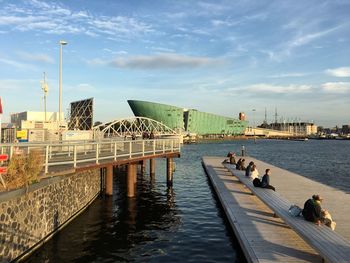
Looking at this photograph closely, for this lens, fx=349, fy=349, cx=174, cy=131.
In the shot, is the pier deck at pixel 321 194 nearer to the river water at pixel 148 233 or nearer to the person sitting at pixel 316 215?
the person sitting at pixel 316 215

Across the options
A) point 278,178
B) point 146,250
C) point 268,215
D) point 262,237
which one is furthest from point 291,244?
point 278,178

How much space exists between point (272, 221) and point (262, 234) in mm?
1905

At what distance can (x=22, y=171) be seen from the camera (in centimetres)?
1152

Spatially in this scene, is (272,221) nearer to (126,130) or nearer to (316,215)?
(316,215)

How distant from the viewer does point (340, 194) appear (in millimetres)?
19047

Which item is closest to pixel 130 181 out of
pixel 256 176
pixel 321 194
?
pixel 256 176

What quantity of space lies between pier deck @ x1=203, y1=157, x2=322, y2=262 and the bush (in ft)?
23.9

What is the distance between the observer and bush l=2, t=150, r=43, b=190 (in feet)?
36.4

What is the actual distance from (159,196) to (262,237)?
12740 mm

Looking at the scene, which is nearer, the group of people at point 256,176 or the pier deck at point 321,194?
the pier deck at point 321,194

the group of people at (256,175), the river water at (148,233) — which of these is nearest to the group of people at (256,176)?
the group of people at (256,175)

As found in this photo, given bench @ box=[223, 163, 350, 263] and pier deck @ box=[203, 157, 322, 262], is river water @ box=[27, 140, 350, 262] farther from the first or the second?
bench @ box=[223, 163, 350, 263]

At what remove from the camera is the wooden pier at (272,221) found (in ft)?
33.1

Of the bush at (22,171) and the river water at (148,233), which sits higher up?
the bush at (22,171)
